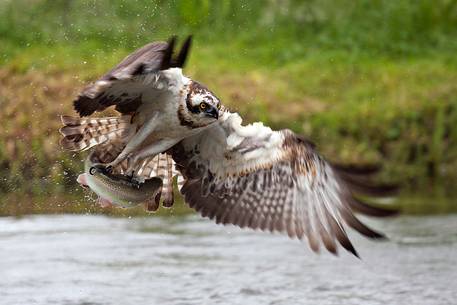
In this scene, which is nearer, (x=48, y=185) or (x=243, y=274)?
(x=243, y=274)

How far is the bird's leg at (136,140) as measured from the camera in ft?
24.0

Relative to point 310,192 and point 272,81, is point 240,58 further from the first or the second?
point 310,192

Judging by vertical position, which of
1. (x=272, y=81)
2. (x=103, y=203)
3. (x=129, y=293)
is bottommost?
(x=129, y=293)

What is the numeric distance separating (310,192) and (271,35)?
20.9 feet

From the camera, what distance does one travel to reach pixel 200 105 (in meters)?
7.03

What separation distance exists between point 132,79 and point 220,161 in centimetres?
113

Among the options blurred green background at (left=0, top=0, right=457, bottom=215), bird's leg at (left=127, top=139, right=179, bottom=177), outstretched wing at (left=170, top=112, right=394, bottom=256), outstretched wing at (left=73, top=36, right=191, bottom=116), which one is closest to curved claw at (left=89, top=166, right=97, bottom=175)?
bird's leg at (left=127, top=139, right=179, bottom=177)

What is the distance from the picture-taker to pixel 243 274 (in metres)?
8.84

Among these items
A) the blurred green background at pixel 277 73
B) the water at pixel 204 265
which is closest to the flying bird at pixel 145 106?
the water at pixel 204 265

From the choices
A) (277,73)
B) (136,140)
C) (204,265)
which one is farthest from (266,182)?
(277,73)

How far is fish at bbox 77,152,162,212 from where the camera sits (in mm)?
7293

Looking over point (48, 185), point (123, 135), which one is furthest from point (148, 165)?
point (48, 185)

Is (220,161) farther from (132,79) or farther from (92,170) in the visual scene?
(132,79)

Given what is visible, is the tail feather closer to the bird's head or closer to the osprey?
the osprey
